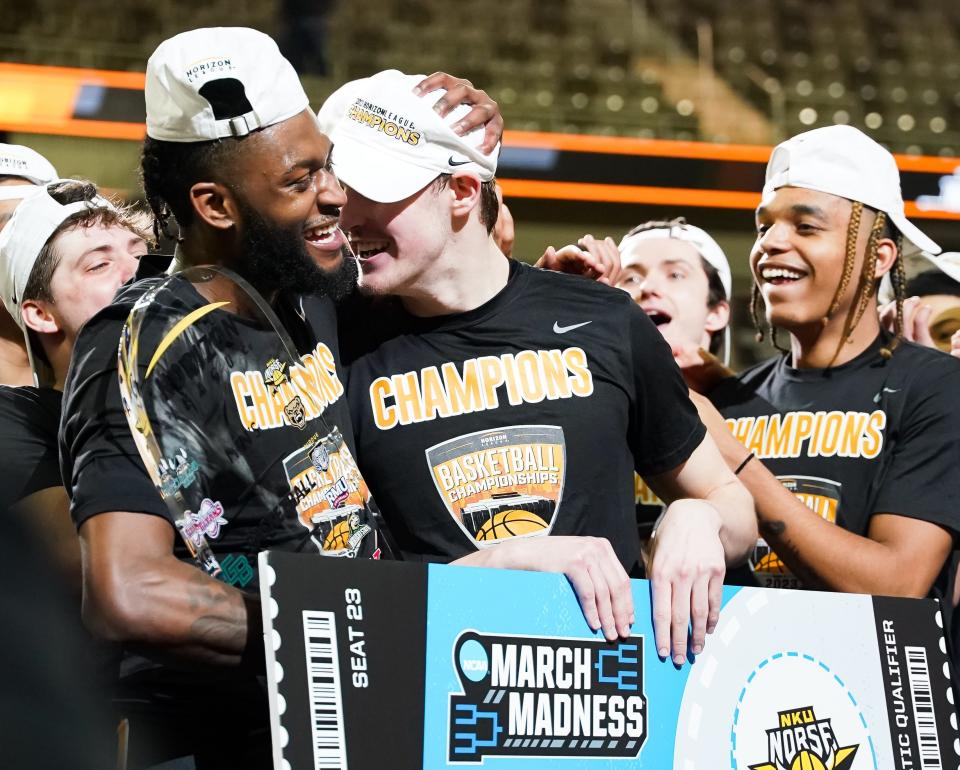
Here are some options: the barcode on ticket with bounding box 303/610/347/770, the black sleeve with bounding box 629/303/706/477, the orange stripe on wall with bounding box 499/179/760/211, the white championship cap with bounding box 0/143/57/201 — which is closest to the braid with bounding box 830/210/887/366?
the black sleeve with bounding box 629/303/706/477

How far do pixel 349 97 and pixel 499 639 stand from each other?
3.52 ft

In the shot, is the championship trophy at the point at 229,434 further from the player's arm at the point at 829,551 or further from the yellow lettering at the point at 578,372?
the player's arm at the point at 829,551

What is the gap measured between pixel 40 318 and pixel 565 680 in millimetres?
1511

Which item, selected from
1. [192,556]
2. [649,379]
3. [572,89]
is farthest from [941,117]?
[192,556]

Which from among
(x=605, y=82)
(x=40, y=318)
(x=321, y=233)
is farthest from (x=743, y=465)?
(x=605, y=82)

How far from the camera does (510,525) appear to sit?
1.95 metres

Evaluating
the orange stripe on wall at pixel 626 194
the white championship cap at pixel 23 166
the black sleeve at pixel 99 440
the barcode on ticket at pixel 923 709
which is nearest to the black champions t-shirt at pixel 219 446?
the black sleeve at pixel 99 440

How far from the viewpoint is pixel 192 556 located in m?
1.53

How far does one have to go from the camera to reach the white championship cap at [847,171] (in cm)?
270

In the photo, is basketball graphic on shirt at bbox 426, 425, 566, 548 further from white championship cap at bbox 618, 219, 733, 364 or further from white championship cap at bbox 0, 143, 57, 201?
white championship cap at bbox 0, 143, 57, 201

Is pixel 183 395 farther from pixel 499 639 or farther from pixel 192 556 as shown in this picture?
pixel 499 639

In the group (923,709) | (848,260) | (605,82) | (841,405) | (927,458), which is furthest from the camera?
(605,82)

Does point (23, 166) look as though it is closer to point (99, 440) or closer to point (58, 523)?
point (58, 523)

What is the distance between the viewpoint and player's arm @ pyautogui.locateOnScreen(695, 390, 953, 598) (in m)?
2.29
